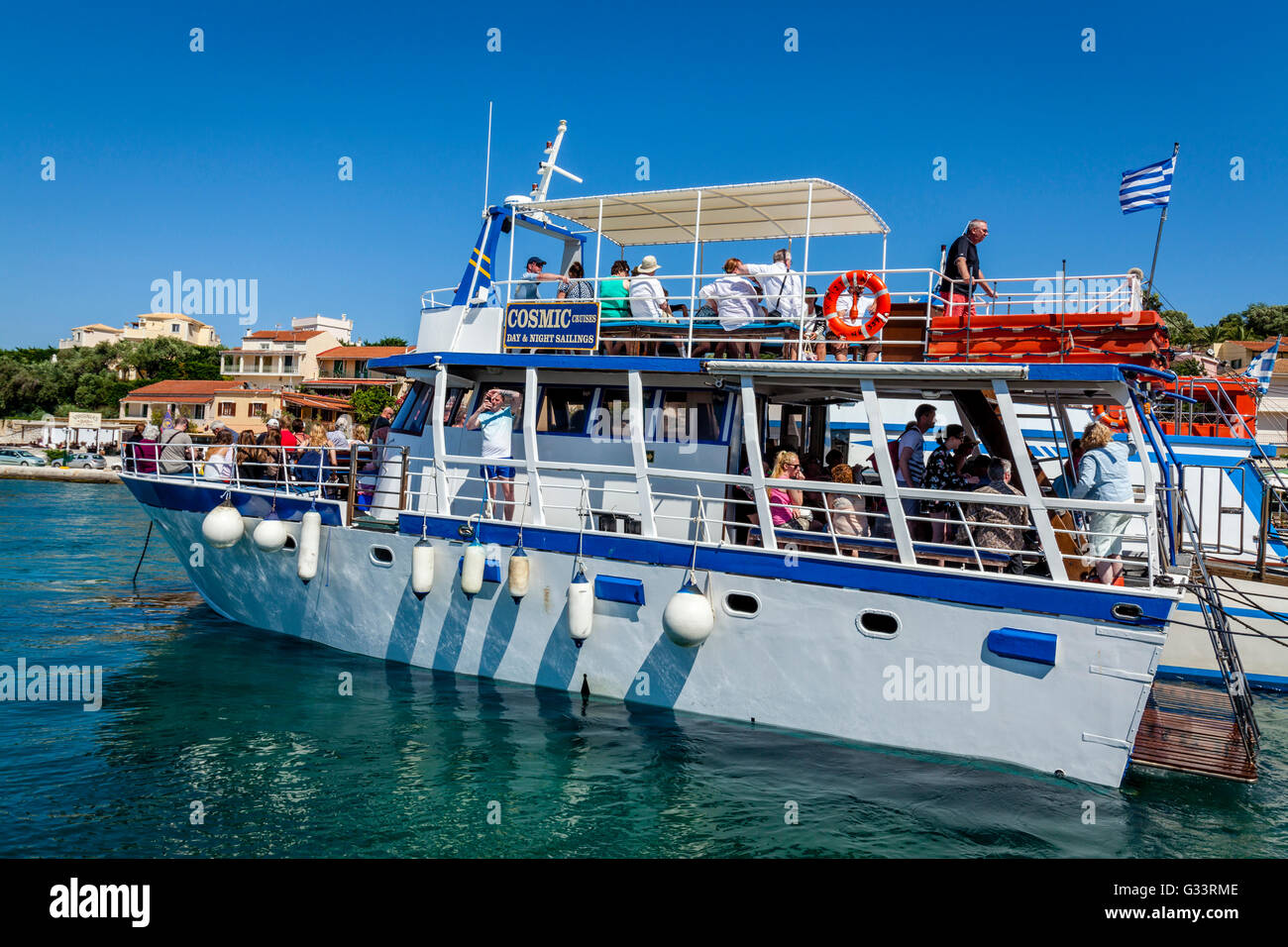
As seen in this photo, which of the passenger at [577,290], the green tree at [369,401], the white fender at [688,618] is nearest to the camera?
the white fender at [688,618]

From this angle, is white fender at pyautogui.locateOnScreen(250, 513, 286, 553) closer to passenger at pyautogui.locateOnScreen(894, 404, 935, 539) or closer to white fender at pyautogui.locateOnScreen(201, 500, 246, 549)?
white fender at pyautogui.locateOnScreen(201, 500, 246, 549)

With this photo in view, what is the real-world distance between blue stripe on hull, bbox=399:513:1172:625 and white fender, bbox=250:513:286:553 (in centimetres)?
248

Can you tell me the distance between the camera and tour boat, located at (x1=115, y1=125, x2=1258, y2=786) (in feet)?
26.2

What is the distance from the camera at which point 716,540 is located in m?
9.72

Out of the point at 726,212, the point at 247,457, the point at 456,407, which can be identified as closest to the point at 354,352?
the point at 247,457

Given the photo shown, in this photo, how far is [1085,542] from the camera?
8.51 meters

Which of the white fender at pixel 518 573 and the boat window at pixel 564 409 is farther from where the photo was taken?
the boat window at pixel 564 409

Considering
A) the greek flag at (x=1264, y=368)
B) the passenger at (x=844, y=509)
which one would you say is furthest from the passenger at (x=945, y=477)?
the greek flag at (x=1264, y=368)

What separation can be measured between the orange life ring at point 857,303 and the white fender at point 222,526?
769cm

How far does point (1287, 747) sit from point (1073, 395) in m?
5.07

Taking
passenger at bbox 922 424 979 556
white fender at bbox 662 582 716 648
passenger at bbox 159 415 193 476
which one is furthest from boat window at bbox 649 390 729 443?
passenger at bbox 159 415 193 476

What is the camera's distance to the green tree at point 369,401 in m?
58.3

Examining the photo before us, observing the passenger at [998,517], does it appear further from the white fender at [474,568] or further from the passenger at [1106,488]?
the white fender at [474,568]

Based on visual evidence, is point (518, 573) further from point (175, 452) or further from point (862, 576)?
point (175, 452)
